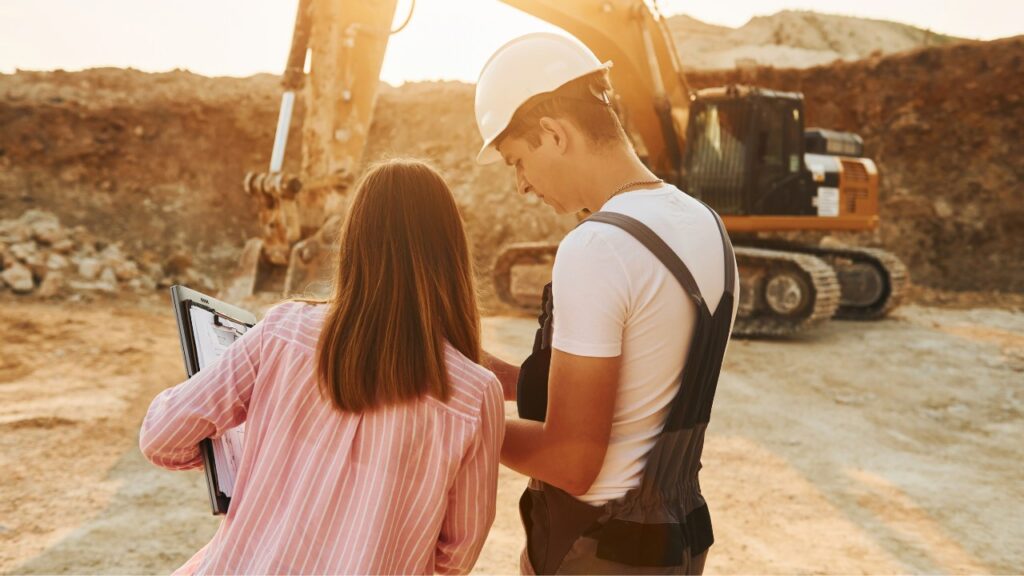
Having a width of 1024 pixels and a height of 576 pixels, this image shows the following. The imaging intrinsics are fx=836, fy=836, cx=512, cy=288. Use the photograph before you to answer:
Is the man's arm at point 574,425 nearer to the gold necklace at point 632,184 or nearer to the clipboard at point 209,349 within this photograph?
the gold necklace at point 632,184

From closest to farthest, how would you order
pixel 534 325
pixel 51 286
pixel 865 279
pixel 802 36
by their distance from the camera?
pixel 534 325, pixel 51 286, pixel 865 279, pixel 802 36

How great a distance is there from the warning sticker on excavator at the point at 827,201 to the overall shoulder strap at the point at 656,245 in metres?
8.54

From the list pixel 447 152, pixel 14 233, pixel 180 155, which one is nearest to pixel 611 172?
pixel 14 233

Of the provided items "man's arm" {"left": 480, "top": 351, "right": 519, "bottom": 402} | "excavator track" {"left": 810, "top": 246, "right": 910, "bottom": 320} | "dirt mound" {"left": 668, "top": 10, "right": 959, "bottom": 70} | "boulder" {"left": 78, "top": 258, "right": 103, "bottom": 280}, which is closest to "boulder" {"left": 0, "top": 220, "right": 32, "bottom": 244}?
"boulder" {"left": 78, "top": 258, "right": 103, "bottom": 280}

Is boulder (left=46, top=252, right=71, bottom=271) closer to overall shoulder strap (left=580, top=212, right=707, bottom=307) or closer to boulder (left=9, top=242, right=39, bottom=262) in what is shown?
boulder (left=9, top=242, right=39, bottom=262)

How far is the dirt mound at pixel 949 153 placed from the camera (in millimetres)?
14180

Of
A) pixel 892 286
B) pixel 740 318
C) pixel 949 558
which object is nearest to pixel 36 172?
→ pixel 740 318

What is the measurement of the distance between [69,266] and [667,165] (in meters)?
7.85

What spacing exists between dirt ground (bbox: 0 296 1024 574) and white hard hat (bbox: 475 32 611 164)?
2.52 m

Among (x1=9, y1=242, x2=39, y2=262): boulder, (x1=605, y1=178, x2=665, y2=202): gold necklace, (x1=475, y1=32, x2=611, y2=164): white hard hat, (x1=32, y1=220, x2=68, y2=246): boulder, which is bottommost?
(x1=9, y1=242, x2=39, y2=262): boulder

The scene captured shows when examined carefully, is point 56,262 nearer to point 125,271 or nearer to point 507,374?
point 125,271

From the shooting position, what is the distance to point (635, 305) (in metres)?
1.35

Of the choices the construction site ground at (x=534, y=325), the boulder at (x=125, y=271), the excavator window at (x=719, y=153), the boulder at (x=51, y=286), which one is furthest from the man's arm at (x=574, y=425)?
the boulder at (x=125, y=271)

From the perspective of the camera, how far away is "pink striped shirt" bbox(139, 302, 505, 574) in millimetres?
1364
